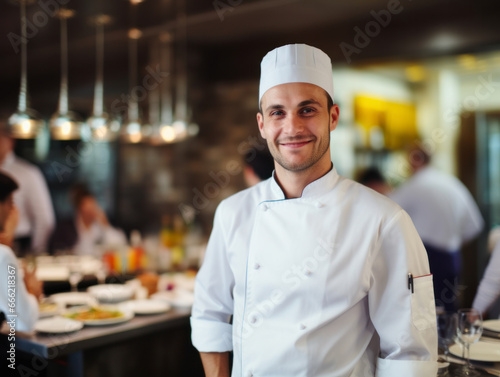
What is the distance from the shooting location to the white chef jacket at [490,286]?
2238 mm

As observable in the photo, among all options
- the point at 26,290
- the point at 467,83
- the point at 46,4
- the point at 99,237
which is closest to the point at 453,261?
the point at 467,83

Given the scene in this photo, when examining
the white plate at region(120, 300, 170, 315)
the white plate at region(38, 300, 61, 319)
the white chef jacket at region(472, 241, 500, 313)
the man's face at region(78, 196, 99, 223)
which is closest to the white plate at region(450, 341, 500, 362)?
the white chef jacket at region(472, 241, 500, 313)

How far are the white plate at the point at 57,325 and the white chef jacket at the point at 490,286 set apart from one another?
1.79m

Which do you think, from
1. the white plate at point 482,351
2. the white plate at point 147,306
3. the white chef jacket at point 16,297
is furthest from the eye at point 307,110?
the white plate at point 147,306

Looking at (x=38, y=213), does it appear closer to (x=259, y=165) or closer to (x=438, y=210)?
(x=259, y=165)

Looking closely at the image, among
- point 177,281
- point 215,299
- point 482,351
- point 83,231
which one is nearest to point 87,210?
point 83,231

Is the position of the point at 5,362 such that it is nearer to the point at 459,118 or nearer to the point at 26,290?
the point at 26,290

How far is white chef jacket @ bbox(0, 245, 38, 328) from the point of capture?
7.32 ft

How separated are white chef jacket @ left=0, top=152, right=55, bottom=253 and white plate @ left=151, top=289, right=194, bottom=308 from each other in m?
2.39

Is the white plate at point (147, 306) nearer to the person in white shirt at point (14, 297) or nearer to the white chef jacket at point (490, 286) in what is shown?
the person in white shirt at point (14, 297)

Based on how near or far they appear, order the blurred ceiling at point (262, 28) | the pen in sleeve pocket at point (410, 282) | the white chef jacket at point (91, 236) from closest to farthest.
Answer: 1. the pen in sleeve pocket at point (410, 282)
2. the blurred ceiling at point (262, 28)
3. the white chef jacket at point (91, 236)

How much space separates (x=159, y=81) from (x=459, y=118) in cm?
319

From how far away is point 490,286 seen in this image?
2.25m

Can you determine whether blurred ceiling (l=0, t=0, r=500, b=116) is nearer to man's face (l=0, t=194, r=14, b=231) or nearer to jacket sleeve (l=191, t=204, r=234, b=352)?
man's face (l=0, t=194, r=14, b=231)
